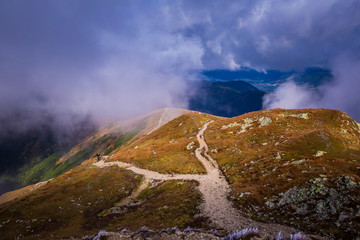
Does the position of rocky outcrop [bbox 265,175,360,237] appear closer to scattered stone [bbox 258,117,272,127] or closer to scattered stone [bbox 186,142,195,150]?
scattered stone [bbox 186,142,195,150]

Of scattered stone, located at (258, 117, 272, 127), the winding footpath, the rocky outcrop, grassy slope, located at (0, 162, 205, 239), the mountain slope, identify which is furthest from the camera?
scattered stone, located at (258, 117, 272, 127)

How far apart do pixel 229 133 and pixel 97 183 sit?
67981 mm

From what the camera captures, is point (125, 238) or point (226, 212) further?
point (226, 212)

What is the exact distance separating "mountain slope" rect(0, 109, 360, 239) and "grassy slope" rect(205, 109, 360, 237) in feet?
0.71

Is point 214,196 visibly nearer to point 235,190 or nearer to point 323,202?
point 235,190

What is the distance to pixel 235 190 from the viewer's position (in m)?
41.6

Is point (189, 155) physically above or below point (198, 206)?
above

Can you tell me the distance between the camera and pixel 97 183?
68625 millimetres

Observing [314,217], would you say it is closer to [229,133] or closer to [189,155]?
[189,155]

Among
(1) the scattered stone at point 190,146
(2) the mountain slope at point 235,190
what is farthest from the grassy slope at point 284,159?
(1) the scattered stone at point 190,146

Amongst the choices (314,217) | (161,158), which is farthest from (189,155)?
(314,217)

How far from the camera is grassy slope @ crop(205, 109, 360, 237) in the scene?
103 feet

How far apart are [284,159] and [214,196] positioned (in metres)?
23.9

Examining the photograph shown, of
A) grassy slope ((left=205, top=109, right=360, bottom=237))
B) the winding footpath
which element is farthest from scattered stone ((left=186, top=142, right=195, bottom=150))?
grassy slope ((left=205, top=109, right=360, bottom=237))
